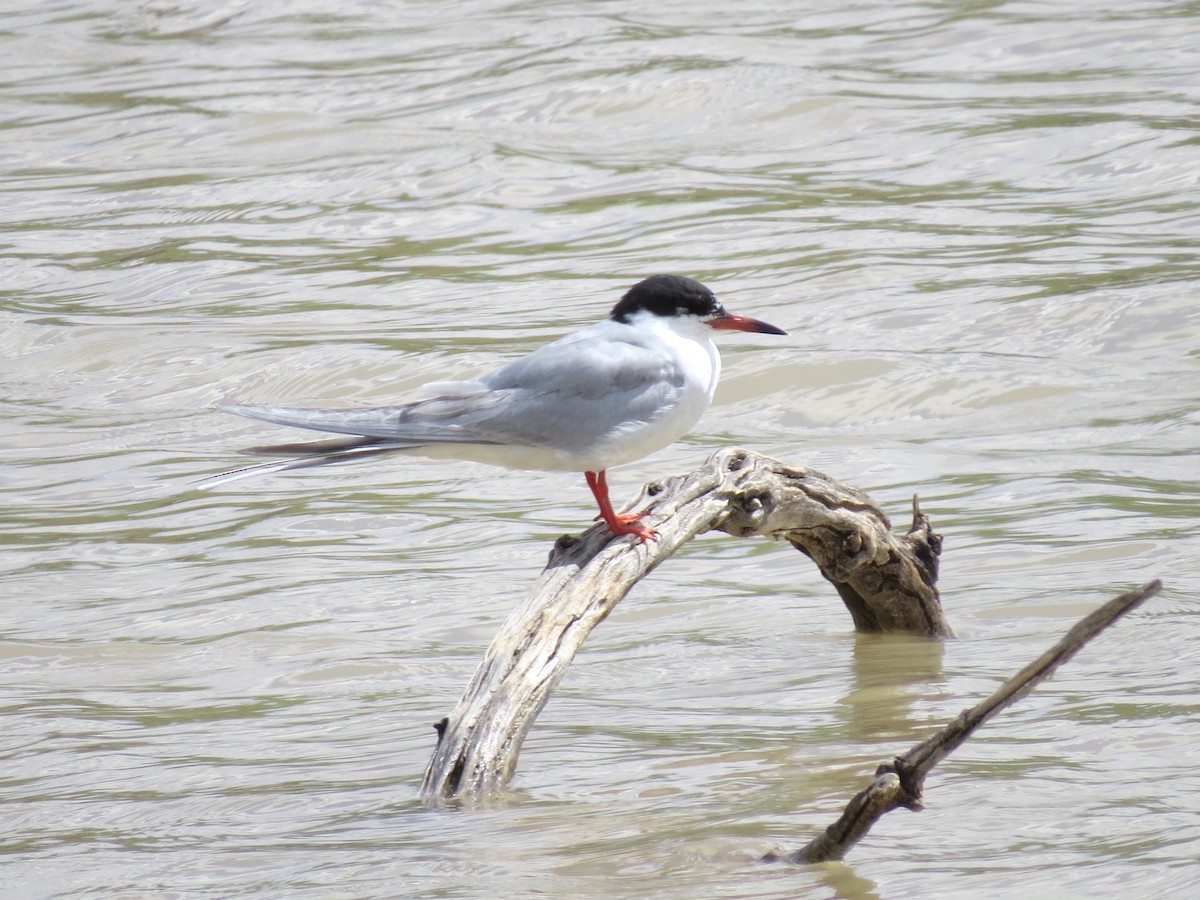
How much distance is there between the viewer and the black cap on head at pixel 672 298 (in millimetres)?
5176

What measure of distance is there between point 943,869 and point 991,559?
301 cm

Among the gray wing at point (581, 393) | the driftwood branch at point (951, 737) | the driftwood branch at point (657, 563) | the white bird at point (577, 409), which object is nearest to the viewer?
the driftwood branch at point (951, 737)

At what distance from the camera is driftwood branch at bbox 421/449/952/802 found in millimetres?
4270

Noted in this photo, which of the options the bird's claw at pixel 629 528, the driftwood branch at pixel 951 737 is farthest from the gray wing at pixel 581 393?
the driftwood branch at pixel 951 737

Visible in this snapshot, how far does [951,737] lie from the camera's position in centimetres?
330

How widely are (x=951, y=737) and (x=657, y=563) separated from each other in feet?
4.64

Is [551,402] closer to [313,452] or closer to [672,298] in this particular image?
[672,298]

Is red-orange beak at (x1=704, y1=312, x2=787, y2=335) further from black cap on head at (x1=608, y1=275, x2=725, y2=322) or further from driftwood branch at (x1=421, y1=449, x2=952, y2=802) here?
driftwood branch at (x1=421, y1=449, x2=952, y2=802)

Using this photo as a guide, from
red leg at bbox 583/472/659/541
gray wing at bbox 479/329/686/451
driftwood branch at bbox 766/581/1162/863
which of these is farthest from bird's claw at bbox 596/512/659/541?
driftwood branch at bbox 766/581/1162/863

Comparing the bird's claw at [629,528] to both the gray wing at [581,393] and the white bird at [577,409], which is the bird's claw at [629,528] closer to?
the white bird at [577,409]

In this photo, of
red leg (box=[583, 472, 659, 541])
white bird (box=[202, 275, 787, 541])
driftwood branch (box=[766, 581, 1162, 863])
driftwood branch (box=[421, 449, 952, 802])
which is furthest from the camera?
white bird (box=[202, 275, 787, 541])

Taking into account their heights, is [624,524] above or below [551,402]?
below

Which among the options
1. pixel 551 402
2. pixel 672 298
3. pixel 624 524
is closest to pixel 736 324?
pixel 672 298

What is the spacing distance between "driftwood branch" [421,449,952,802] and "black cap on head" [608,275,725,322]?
0.57 m
